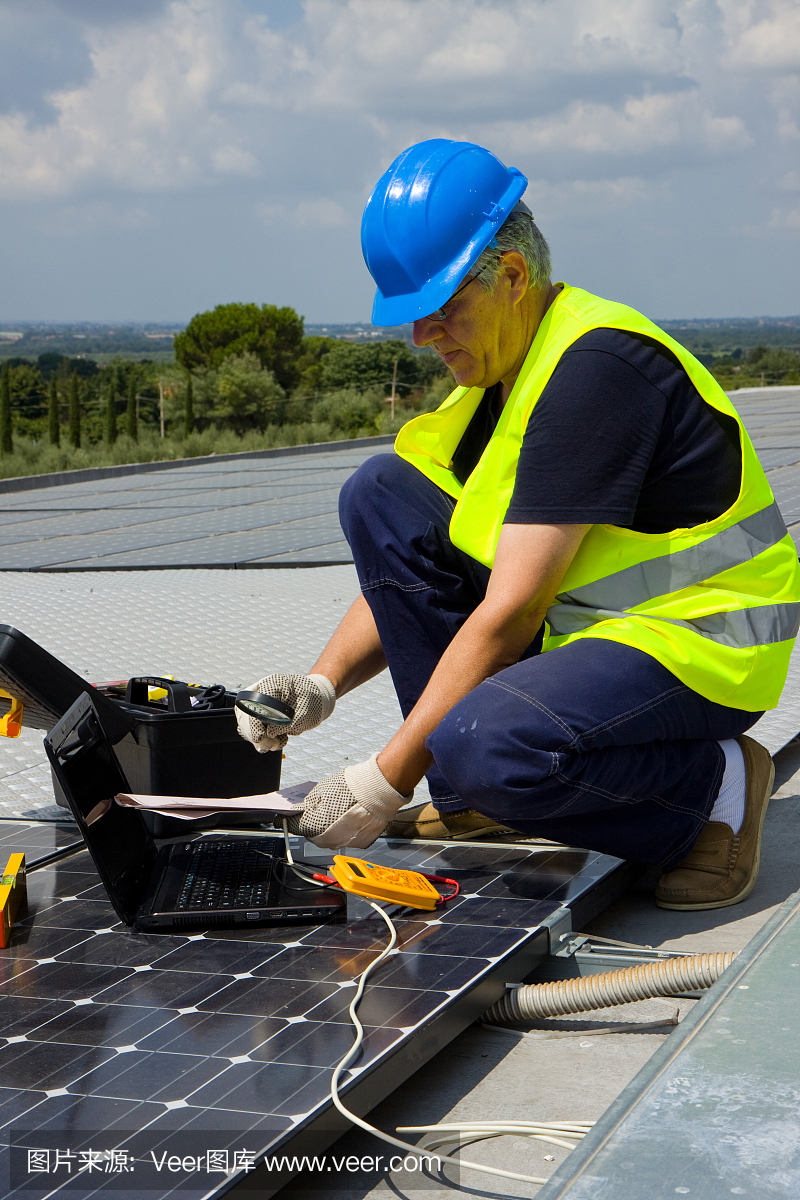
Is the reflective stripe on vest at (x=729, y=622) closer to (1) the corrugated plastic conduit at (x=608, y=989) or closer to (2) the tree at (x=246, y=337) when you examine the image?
(1) the corrugated plastic conduit at (x=608, y=989)

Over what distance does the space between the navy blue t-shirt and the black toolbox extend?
0.85m

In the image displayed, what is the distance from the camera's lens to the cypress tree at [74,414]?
71.7ft

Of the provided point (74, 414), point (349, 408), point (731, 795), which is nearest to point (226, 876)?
point (731, 795)

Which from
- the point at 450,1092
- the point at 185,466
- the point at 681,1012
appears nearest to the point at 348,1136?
the point at 450,1092

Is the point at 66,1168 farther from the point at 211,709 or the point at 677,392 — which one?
the point at 677,392

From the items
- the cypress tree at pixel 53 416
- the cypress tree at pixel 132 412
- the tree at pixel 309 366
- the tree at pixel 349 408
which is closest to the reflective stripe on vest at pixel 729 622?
the cypress tree at pixel 132 412

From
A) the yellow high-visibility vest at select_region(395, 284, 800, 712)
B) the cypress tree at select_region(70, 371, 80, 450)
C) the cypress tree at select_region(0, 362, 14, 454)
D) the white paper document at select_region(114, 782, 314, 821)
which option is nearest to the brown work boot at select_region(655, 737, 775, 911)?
the yellow high-visibility vest at select_region(395, 284, 800, 712)

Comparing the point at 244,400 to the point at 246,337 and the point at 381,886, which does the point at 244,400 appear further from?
the point at 381,886

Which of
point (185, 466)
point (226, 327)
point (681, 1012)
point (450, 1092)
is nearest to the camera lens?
point (450, 1092)

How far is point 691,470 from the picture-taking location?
7.01 feet

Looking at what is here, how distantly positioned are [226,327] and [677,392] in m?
60.0

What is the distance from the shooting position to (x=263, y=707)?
7.28 ft

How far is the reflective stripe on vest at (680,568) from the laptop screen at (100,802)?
944mm

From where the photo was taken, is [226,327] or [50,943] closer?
[50,943]
